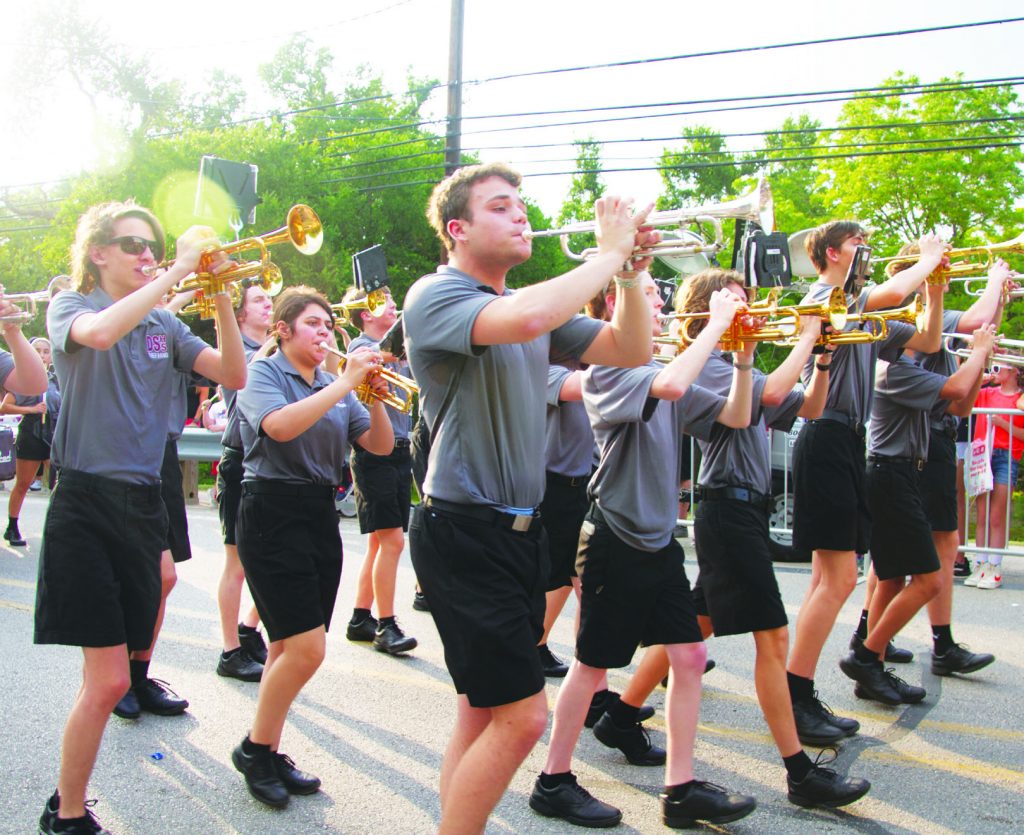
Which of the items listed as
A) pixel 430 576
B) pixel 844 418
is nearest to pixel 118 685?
pixel 430 576

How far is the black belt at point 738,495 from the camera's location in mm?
4211

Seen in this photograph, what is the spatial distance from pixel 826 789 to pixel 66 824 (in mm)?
2674

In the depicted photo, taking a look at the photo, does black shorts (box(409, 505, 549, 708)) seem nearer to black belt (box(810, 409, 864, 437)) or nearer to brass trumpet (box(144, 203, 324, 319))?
brass trumpet (box(144, 203, 324, 319))

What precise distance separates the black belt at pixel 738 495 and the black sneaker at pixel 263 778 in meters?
2.02

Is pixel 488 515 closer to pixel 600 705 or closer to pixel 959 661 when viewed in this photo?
pixel 600 705

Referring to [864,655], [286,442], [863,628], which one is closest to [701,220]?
[286,442]

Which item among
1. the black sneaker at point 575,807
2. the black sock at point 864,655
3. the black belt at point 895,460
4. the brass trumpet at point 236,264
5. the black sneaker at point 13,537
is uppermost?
the brass trumpet at point 236,264

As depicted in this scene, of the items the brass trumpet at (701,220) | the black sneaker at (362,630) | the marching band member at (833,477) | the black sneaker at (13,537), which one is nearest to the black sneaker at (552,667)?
the black sneaker at (362,630)

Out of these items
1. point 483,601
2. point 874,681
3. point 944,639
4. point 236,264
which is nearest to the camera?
point 483,601

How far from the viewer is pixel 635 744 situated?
4.45 m

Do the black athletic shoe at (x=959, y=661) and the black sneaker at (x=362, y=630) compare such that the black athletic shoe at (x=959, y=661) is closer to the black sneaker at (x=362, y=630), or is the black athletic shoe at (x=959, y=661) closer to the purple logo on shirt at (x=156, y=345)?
the black sneaker at (x=362, y=630)

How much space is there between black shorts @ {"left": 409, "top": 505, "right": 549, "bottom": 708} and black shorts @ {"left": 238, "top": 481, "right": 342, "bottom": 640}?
4.21ft

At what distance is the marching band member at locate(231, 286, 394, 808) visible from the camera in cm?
405

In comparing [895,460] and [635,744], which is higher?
[895,460]
